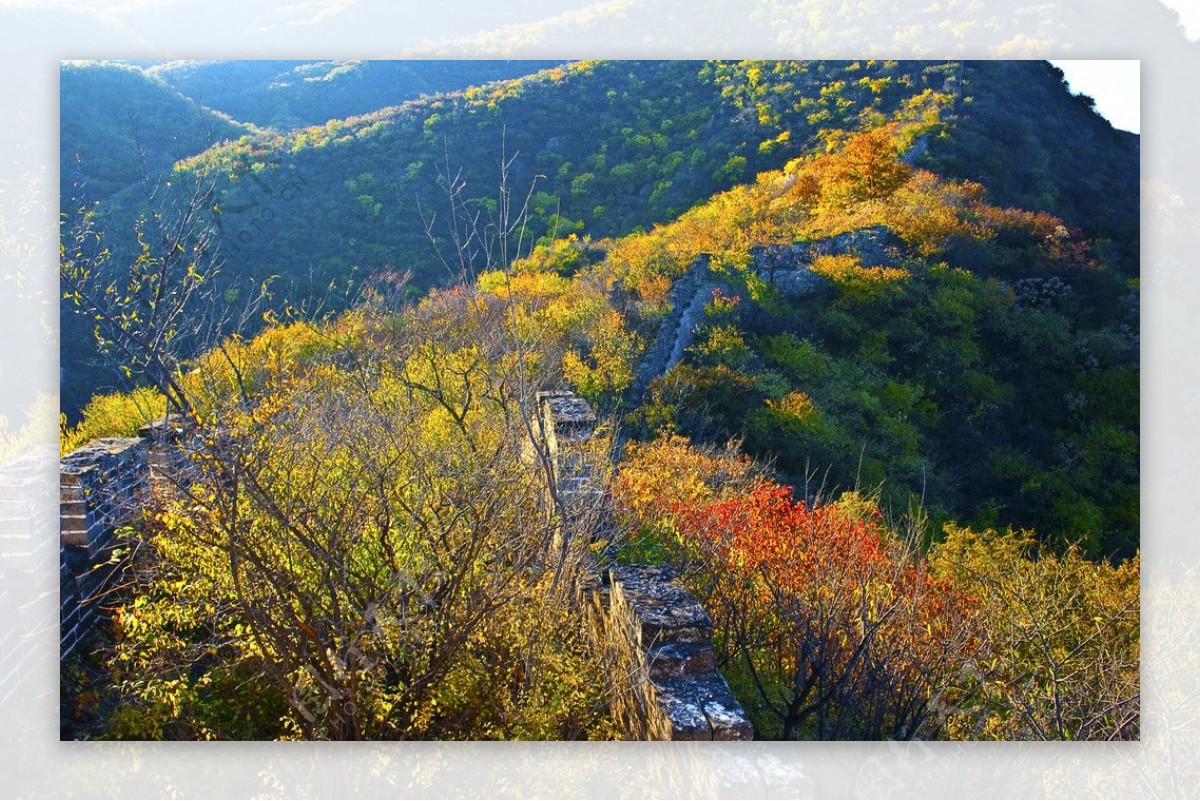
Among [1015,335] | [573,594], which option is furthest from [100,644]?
[1015,335]

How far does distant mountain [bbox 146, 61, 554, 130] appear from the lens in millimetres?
5594

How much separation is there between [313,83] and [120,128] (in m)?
1.24

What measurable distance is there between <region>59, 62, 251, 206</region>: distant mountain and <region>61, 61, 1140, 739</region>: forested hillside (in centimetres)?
26

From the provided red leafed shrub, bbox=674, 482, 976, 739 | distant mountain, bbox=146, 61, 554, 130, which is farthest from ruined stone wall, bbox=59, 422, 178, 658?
red leafed shrub, bbox=674, 482, 976, 739

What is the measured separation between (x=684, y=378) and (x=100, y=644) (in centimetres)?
469

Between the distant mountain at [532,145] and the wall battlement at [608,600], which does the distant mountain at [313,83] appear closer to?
the distant mountain at [532,145]

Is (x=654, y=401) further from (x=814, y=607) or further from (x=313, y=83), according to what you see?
(x=313, y=83)

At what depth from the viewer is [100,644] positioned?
15.5 ft

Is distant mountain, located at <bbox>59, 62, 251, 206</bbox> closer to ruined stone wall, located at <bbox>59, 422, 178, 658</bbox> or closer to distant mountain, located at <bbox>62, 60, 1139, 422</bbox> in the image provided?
distant mountain, located at <bbox>62, 60, 1139, 422</bbox>

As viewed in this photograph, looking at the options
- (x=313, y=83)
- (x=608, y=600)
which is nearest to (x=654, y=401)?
(x=608, y=600)

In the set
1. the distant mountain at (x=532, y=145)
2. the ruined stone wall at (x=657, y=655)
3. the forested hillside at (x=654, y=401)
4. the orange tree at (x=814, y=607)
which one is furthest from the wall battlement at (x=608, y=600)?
the orange tree at (x=814, y=607)

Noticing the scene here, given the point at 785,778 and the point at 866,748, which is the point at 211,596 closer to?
the point at 785,778

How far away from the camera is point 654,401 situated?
24.9 feet

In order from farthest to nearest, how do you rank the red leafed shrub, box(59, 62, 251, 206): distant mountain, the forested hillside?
box(59, 62, 251, 206): distant mountain
the red leafed shrub
the forested hillside
